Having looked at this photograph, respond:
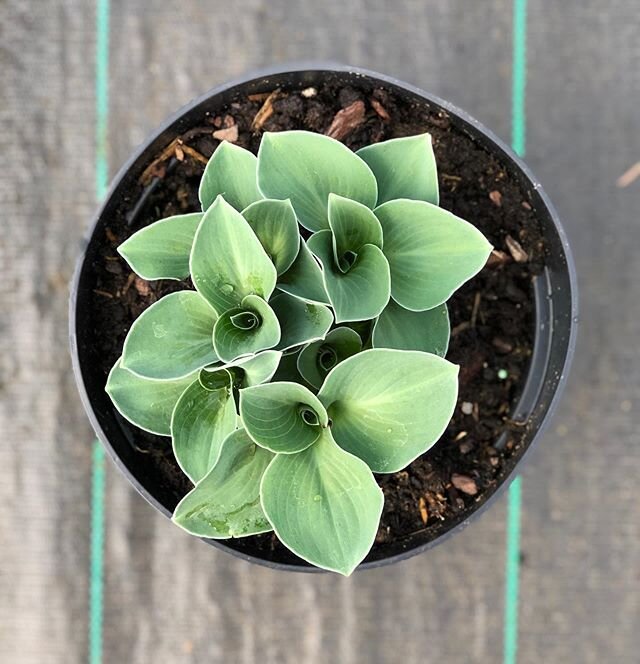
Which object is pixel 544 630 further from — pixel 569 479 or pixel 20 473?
pixel 20 473

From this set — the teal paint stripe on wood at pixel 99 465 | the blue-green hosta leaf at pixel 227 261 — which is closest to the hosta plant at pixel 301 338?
the blue-green hosta leaf at pixel 227 261

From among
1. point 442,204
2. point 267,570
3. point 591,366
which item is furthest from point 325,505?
point 591,366

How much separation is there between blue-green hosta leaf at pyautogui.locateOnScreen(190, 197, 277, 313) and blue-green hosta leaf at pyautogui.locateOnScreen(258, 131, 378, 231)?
3.3 inches

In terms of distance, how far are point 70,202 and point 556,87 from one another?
35.4 inches

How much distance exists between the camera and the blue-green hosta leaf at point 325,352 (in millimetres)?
674

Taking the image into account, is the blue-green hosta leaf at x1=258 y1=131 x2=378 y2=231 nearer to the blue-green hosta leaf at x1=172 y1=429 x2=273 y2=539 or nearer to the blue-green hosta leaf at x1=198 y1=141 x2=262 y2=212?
the blue-green hosta leaf at x1=198 y1=141 x2=262 y2=212

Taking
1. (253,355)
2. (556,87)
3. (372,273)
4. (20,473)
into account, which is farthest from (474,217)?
(20,473)

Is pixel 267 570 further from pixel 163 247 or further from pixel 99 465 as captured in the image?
pixel 163 247

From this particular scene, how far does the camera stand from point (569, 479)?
1.22 m

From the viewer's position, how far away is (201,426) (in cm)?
67

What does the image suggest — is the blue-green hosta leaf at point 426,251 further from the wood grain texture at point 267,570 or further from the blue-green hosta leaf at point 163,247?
the wood grain texture at point 267,570

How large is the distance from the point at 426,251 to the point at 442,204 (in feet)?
0.74

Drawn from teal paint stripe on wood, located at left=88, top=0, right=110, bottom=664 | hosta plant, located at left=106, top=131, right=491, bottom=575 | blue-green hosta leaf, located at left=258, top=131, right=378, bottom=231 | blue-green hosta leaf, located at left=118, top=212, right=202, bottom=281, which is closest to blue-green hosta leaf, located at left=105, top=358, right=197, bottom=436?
hosta plant, located at left=106, top=131, right=491, bottom=575

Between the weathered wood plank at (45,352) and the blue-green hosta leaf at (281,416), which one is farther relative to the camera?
the weathered wood plank at (45,352)
